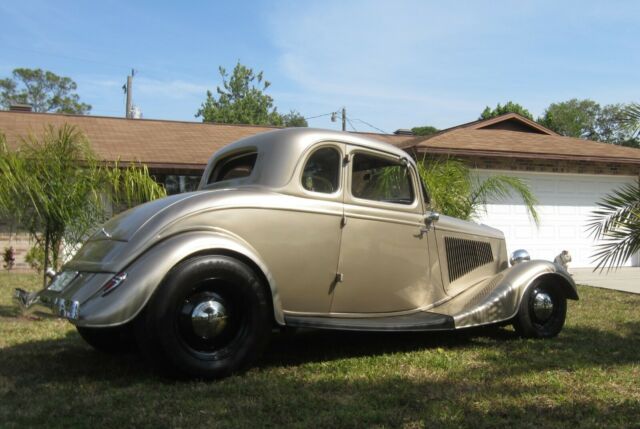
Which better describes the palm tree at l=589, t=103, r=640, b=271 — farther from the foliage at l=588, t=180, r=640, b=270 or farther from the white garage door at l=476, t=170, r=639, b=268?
the white garage door at l=476, t=170, r=639, b=268

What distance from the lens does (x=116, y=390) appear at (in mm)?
4043

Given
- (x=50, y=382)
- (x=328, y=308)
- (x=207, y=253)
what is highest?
(x=207, y=253)

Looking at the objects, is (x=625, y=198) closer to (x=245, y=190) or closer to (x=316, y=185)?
(x=316, y=185)

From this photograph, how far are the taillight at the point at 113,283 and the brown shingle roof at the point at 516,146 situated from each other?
1008cm

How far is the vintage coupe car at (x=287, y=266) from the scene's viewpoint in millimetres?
3969

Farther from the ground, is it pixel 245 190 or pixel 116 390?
pixel 245 190

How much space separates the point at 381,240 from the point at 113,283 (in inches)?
85.5

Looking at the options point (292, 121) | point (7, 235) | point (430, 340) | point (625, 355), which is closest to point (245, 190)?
point (430, 340)

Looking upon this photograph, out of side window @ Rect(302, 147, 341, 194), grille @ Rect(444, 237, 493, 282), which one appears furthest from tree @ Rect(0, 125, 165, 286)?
grille @ Rect(444, 237, 493, 282)

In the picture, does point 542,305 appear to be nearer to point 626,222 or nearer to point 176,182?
point 626,222

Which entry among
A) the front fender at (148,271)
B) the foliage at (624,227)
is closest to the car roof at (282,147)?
the front fender at (148,271)

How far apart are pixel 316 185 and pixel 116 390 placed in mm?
2112

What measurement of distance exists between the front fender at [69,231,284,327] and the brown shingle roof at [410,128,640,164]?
378 inches

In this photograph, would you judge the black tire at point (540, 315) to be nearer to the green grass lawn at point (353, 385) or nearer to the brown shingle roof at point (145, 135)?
the green grass lawn at point (353, 385)
